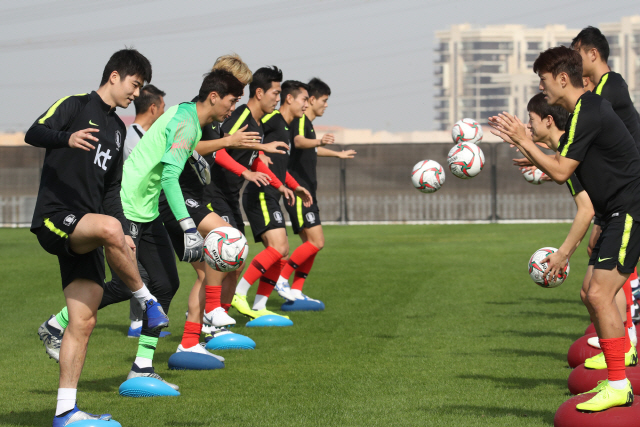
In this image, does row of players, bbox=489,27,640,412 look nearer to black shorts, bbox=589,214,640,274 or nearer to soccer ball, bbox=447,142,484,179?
black shorts, bbox=589,214,640,274

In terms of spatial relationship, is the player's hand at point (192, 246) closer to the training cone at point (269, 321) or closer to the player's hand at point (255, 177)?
the player's hand at point (255, 177)

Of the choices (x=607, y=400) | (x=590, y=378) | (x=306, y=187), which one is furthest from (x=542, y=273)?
(x=306, y=187)

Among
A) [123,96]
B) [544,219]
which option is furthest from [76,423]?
[544,219]

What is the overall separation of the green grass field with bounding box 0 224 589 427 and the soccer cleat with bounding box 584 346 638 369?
283 millimetres

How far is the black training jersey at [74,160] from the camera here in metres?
4.80

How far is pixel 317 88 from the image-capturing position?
1099cm

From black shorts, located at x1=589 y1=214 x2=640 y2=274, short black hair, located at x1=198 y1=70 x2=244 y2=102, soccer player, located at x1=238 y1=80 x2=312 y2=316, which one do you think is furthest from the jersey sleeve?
A: soccer player, located at x1=238 y1=80 x2=312 y2=316

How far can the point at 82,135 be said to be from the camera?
4512mm

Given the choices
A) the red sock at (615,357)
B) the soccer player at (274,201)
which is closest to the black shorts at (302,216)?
the soccer player at (274,201)

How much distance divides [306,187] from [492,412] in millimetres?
5769

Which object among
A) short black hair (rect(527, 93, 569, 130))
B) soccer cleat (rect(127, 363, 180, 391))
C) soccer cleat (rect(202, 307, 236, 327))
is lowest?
soccer cleat (rect(127, 363, 180, 391))

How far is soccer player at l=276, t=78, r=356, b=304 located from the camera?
34.2ft

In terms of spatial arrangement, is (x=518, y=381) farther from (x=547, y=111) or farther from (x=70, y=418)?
(x=70, y=418)

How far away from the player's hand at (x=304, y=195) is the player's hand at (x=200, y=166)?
3035mm
